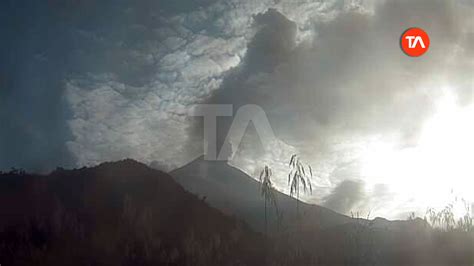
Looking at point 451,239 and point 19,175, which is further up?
point 19,175

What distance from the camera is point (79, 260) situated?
21922 millimetres

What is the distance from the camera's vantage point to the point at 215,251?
26.5m

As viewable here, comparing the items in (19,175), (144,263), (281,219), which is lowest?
(144,263)

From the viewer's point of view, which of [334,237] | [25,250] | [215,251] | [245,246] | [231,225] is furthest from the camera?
[231,225]

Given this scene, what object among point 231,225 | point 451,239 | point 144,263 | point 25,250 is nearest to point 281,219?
point 231,225

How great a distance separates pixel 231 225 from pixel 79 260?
17624 mm

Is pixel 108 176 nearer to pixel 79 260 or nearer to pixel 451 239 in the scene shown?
pixel 79 260

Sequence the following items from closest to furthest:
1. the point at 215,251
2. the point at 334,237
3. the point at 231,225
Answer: the point at 215,251, the point at 334,237, the point at 231,225

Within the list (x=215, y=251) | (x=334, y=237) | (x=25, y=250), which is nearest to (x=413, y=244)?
Result: (x=334, y=237)

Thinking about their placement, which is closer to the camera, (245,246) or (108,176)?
(245,246)

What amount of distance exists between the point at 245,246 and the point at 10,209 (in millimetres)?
15340

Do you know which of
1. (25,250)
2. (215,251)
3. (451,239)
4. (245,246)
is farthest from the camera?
(451,239)

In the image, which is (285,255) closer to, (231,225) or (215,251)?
(215,251)

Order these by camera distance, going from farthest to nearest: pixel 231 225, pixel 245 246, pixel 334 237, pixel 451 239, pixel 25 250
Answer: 1. pixel 231 225
2. pixel 334 237
3. pixel 451 239
4. pixel 245 246
5. pixel 25 250
